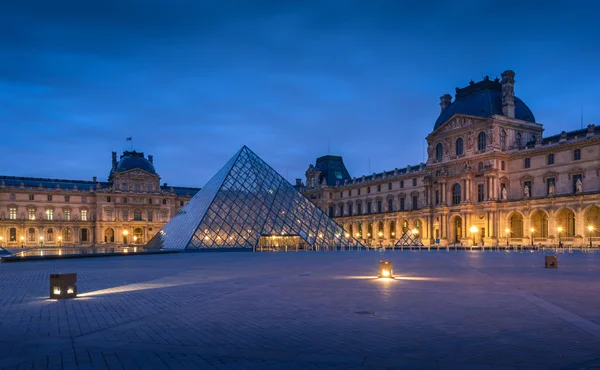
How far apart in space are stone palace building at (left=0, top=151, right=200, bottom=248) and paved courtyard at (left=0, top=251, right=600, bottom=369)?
224 ft

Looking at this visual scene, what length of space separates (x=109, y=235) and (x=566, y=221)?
64039mm

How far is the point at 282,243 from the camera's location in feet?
137

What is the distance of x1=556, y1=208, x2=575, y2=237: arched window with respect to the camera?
46.0 m

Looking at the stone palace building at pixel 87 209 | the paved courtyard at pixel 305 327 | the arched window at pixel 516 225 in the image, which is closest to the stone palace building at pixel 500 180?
the arched window at pixel 516 225

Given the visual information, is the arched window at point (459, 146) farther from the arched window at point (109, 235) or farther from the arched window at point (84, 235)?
the arched window at point (84, 235)

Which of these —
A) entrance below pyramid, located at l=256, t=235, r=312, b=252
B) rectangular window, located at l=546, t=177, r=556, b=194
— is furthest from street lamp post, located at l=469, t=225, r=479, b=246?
entrance below pyramid, located at l=256, t=235, r=312, b=252

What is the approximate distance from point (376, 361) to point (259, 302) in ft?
15.4

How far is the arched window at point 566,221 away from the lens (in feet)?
151

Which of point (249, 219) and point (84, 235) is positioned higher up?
point (249, 219)

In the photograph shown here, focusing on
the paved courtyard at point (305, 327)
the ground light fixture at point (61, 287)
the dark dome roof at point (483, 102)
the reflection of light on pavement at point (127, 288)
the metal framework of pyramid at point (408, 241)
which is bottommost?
the metal framework of pyramid at point (408, 241)

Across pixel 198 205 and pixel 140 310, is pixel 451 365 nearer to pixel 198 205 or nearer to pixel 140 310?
pixel 140 310

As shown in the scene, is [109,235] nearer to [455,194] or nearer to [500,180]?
[455,194]

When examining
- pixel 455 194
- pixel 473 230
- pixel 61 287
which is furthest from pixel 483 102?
pixel 61 287

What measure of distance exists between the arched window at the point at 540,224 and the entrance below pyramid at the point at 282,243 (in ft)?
76.3
